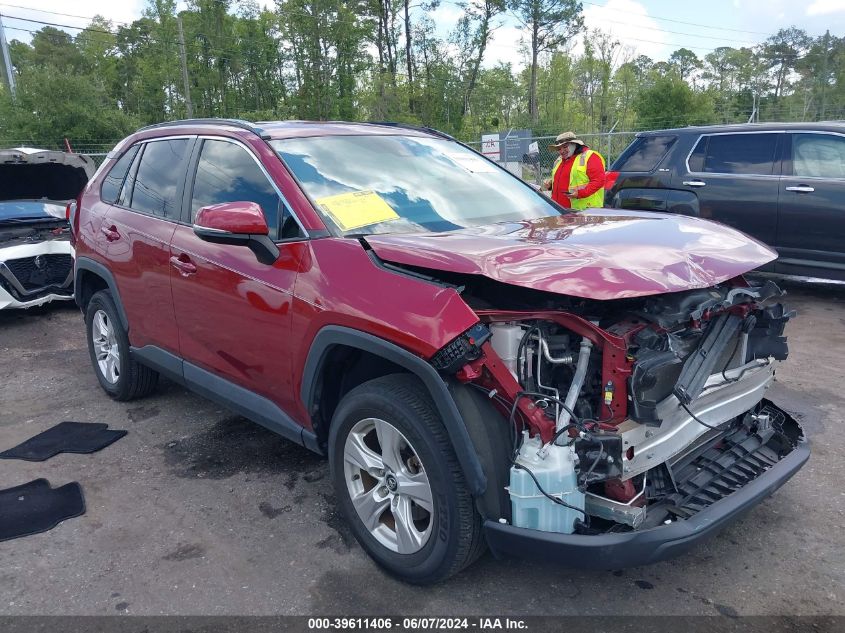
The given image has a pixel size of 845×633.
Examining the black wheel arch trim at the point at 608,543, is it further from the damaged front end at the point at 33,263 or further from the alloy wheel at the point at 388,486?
the damaged front end at the point at 33,263

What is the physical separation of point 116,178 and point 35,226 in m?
4.02

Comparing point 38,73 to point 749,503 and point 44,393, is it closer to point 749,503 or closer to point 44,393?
point 44,393

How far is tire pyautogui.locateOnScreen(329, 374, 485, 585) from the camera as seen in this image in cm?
250

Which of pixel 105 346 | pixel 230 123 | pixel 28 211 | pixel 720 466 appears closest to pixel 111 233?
pixel 105 346

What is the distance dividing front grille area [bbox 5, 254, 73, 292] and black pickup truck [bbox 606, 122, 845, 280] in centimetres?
642

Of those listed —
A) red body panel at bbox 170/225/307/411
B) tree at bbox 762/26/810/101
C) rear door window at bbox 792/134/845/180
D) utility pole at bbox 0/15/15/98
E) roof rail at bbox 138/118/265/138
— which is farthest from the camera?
tree at bbox 762/26/810/101

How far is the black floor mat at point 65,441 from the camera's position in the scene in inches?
169

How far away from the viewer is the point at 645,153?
830cm

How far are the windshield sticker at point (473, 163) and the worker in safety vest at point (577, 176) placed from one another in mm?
3328

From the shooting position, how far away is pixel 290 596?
9.25ft

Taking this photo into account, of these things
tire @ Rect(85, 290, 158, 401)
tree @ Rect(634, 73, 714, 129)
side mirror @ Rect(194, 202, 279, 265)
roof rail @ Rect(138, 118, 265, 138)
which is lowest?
tire @ Rect(85, 290, 158, 401)

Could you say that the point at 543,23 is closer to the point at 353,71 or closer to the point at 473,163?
the point at 353,71

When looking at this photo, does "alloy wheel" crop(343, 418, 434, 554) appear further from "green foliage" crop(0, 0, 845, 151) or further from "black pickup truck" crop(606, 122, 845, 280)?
"green foliage" crop(0, 0, 845, 151)

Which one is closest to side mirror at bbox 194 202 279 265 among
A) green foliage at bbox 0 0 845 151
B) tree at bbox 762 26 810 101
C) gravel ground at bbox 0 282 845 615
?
gravel ground at bbox 0 282 845 615
